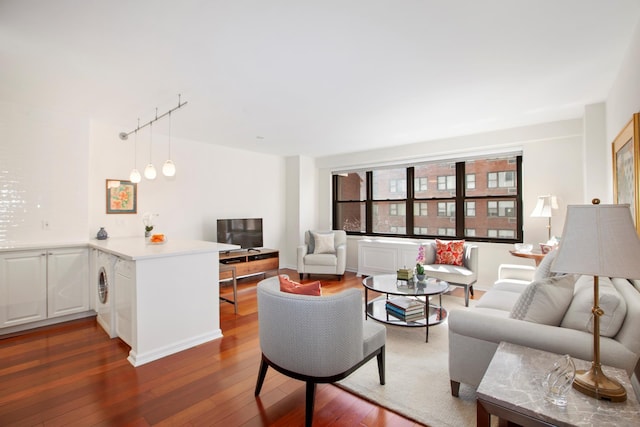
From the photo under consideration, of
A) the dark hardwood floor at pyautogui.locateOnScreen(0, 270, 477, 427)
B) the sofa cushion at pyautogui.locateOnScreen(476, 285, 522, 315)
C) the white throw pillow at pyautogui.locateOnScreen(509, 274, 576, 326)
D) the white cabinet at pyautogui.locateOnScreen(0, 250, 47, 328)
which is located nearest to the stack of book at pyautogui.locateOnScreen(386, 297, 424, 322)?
the sofa cushion at pyautogui.locateOnScreen(476, 285, 522, 315)

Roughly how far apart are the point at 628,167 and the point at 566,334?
60.9 inches

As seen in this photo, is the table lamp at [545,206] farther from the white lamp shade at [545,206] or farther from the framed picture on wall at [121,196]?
the framed picture on wall at [121,196]

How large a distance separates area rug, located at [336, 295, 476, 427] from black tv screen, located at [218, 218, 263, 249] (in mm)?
3308

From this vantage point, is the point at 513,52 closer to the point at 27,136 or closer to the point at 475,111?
the point at 475,111

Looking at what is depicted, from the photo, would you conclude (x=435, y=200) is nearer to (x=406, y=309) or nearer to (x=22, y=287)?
(x=406, y=309)

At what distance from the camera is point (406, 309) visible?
3010mm

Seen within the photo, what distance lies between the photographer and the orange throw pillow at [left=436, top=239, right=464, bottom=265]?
4.51 meters

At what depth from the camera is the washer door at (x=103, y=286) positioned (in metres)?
3.26

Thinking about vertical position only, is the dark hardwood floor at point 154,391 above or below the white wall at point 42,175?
below

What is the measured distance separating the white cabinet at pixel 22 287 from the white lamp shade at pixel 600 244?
462 cm

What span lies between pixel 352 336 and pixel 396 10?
6.55 ft

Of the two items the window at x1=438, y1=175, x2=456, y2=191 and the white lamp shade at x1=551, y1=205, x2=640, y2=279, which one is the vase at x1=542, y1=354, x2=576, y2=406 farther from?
the window at x1=438, y1=175, x2=456, y2=191

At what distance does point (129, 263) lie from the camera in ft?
8.95

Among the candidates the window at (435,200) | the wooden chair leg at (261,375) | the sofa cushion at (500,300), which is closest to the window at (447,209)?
the window at (435,200)
